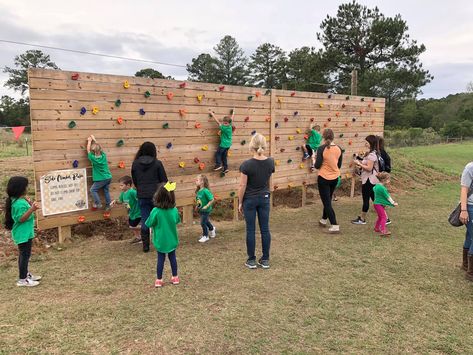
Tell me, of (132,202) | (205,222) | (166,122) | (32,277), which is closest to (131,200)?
(132,202)

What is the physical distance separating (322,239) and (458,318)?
3.03 m

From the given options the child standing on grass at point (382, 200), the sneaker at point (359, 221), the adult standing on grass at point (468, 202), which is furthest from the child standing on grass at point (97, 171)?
the adult standing on grass at point (468, 202)

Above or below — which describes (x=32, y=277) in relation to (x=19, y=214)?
below

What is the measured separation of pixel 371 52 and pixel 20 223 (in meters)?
36.6

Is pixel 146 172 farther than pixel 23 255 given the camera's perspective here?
Yes

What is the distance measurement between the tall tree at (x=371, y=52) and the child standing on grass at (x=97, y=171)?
98.6 feet

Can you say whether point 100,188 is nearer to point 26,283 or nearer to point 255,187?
point 26,283

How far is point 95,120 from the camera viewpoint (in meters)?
6.16

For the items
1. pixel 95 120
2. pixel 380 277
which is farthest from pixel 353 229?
pixel 95 120

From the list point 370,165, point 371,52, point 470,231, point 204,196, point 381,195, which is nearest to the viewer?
point 470,231

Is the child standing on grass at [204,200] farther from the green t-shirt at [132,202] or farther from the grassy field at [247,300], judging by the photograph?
the green t-shirt at [132,202]

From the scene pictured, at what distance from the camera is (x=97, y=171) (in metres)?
6.14

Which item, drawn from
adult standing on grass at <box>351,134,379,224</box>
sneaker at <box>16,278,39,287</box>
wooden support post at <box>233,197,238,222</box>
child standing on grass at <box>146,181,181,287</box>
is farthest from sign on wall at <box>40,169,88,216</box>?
adult standing on grass at <box>351,134,379,224</box>

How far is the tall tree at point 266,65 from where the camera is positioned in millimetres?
53344
